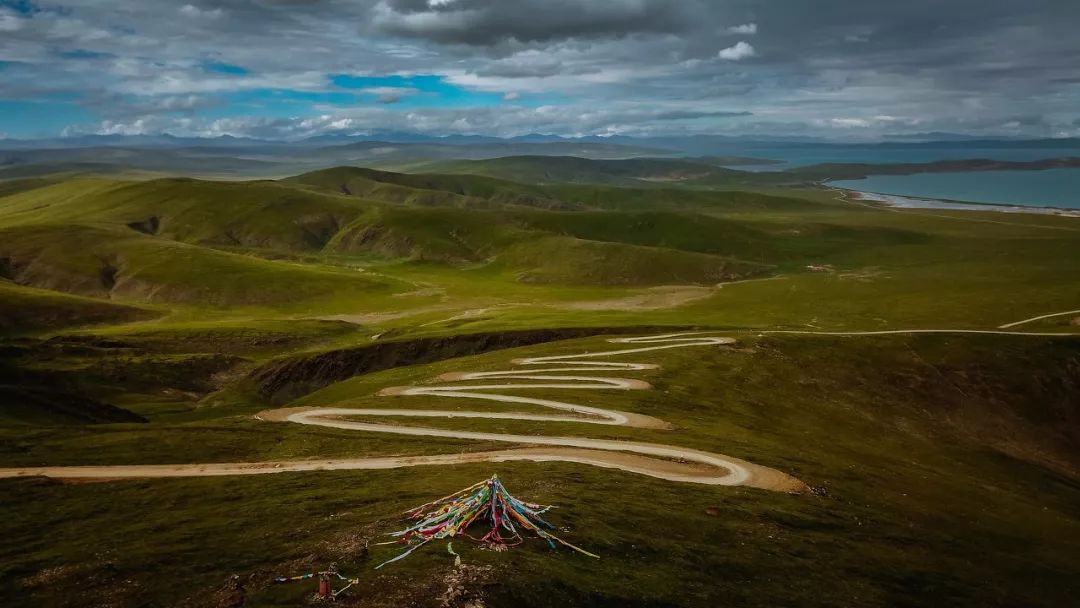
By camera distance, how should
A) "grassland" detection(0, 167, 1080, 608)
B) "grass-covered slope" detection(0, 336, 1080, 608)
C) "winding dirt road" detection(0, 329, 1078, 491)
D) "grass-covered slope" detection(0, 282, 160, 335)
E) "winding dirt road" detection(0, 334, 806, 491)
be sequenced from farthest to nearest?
"grass-covered slope" detection(0, 282, 160, 335)
"winding dirt road" detection(0, 329, 1078, 491)
"winding dirt road" detection(0, 334, 806, 491)
"grassland" detection(0, 167, 1080, 608)
"grass-covered slope" detection(0, 336, 1080, 608)

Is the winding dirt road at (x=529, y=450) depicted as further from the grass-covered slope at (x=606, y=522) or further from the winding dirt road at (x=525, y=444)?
the grass-covered slope at (x=606, y=522)

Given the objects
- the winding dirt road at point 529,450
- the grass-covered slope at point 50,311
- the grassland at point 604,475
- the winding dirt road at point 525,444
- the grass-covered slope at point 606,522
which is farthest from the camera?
the grass-covered slope at point 50,311

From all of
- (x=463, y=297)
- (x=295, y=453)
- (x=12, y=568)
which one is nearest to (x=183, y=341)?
(x=463, y=297)

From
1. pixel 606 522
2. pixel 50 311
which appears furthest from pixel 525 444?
pixel 50 311

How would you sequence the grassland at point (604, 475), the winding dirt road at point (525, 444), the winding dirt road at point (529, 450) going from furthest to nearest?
the winding dirt road at point (525, 444)
the winding dirt road at point (529, 450)
the grassland at point (604, 475)

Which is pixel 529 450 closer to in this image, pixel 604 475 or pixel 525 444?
pixel 525 444

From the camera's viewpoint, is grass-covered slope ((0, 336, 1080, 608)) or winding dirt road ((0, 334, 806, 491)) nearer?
grass-covered slope ((0, 336, 1080, 608))

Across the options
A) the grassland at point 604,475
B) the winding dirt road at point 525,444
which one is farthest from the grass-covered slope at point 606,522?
the winding dirt road at point 525,444

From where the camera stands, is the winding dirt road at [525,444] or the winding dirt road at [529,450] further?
the winding dirt road at [525,444]

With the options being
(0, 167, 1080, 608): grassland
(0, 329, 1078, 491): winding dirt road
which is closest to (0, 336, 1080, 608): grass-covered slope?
(0, 167, 1080, 608): grassland

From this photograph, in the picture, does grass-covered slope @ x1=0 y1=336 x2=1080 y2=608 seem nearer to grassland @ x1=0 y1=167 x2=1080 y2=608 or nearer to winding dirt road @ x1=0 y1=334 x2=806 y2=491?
grassland @ x1=0 y1=167 x2=1080 y2=608

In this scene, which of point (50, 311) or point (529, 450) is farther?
point (50, 311)

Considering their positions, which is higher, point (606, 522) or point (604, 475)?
point (606, 522)
